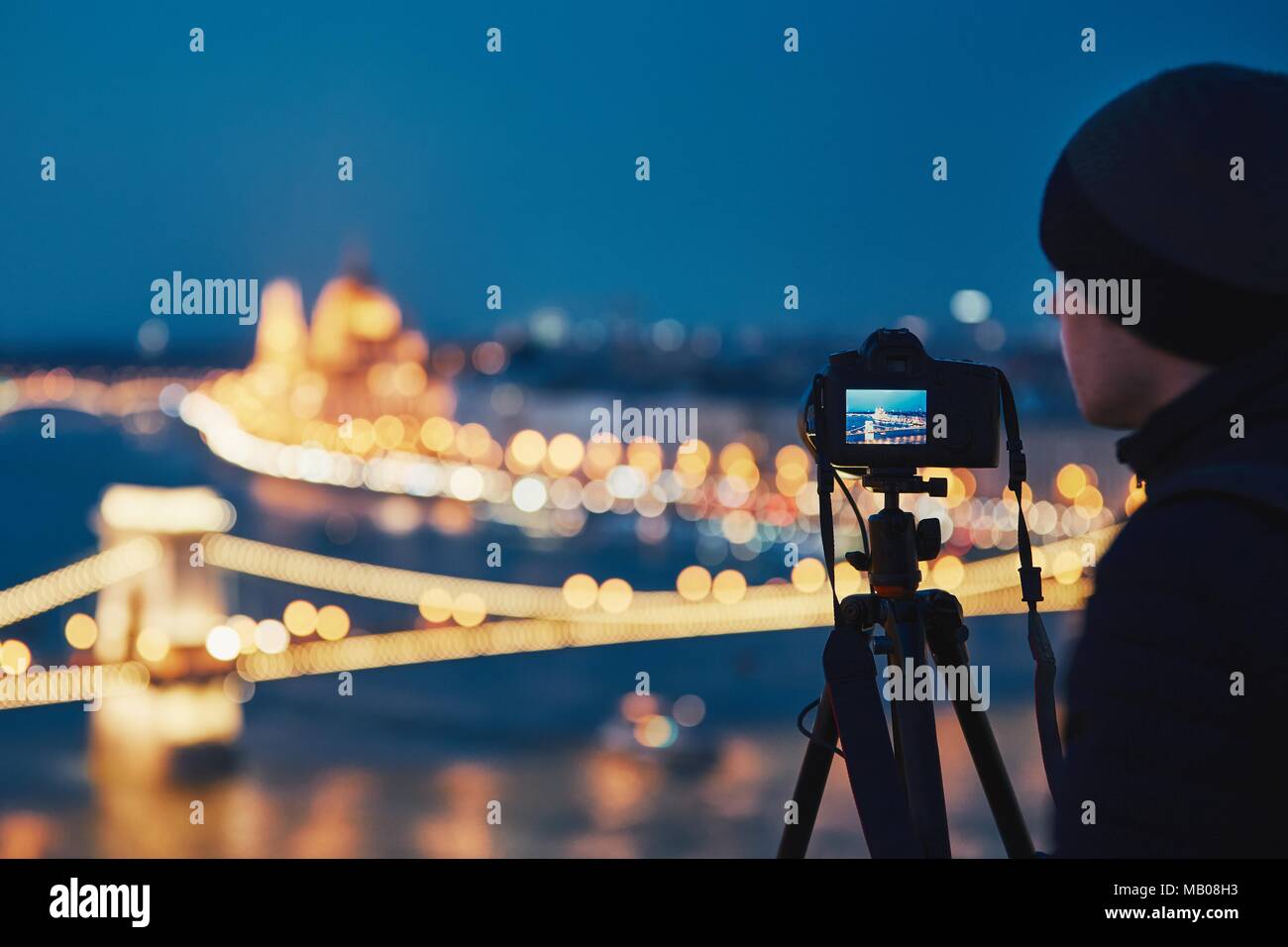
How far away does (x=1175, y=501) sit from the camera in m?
0.47

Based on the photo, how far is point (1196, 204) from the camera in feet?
1.71

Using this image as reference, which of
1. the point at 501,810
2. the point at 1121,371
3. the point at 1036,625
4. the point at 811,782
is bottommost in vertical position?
the point at 501,810

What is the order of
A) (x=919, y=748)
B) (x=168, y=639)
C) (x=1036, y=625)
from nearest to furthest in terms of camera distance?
(x=1036, y=625) → (x=919, y=748) → (x=168, y=639)

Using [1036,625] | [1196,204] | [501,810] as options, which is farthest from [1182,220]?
[501,810]

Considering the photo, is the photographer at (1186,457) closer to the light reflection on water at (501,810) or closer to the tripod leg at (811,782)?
the tripod leg at (811,782)

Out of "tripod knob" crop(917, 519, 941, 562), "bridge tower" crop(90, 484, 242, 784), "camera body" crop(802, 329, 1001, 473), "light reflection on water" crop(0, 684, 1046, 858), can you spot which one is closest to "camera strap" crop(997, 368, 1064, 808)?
"camera body" crop(802, 329, 1001, 473)

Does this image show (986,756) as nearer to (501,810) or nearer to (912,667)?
(912,667)

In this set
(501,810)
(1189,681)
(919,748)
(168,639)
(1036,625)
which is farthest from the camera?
(501,810)

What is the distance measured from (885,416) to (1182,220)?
348mm

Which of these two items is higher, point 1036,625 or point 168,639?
point 168,639

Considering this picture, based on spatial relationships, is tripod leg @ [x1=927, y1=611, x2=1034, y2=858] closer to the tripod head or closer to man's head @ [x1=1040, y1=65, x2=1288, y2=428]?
the tripod head

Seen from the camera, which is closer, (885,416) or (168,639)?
(885,416)

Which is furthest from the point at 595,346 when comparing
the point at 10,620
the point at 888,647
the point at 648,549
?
the point at 888,647
